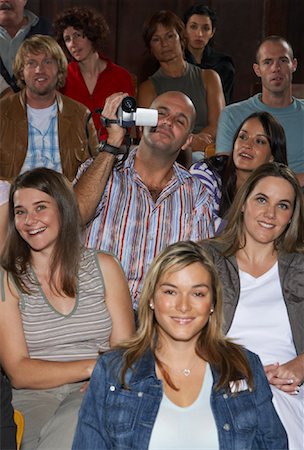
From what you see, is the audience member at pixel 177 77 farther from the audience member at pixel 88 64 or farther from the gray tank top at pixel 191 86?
the audience member at pixel 88 64

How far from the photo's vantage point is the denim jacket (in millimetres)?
2059

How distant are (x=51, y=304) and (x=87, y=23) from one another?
199 cm

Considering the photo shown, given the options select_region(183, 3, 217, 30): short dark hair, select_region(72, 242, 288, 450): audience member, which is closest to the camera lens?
select_region(72, 242, 288, 450): audience member

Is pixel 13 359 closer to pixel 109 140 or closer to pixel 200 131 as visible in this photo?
pixel 109 140

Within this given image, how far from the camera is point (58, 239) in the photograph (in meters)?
2.56

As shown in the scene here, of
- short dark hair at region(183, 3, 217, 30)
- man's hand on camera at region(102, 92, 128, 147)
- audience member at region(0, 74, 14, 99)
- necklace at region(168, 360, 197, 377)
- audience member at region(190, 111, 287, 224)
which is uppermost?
short dark hair at region(183, 3, 217, 30)

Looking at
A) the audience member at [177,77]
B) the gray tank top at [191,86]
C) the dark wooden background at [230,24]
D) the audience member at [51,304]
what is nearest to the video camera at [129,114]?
the audience member at [51,304]

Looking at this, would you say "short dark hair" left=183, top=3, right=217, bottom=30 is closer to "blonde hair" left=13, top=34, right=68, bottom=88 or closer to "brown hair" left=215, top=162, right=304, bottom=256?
"blonde hair" left=13, top=34, right=68, bottom=88

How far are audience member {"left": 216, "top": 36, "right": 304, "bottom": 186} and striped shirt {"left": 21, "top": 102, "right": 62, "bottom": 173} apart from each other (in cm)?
62

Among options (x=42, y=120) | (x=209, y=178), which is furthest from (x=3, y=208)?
(x=42, y=120)

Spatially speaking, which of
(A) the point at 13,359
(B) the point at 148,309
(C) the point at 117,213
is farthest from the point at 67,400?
(C) the point at 117,213

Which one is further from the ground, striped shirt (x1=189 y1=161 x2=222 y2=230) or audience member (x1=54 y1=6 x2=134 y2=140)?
audience member (x1=54 y1=6 x2=134 y2=140)

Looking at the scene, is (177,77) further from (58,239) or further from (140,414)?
(140,414)

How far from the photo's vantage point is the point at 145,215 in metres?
3.04
